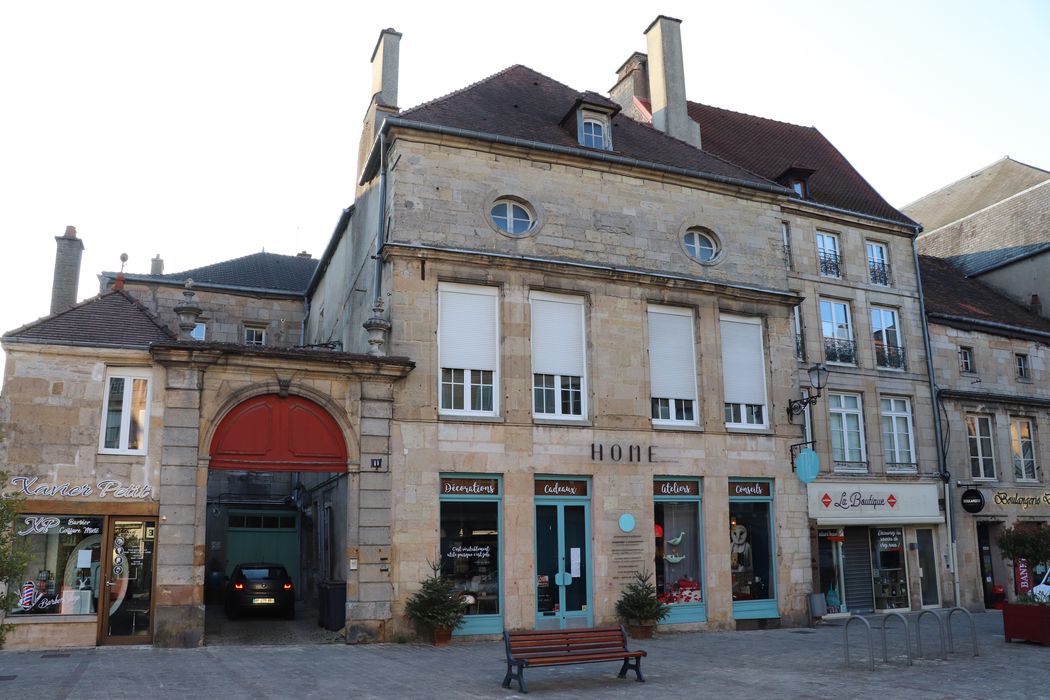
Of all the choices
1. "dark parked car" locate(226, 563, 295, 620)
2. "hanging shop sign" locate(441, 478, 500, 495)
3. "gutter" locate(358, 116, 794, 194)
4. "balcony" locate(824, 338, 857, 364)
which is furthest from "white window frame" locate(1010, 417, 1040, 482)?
"dark parked car" locate(226, 563, 295, 620)

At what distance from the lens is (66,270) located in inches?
906

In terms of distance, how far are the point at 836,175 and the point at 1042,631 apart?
44.2ft

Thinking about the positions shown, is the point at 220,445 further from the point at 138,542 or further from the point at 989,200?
the point at 989,200

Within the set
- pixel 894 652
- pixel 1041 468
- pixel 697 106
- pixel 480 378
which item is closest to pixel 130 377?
pixel 480 378

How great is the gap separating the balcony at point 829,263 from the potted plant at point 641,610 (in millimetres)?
9505

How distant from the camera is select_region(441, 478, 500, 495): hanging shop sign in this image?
51.4 feet

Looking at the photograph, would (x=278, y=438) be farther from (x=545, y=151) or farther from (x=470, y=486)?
(x=545, y=151)

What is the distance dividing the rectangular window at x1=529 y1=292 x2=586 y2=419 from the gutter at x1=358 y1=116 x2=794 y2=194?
289 centimetres

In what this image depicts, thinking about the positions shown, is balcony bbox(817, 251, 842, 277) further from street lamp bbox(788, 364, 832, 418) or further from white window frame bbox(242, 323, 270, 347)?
white window frame bbox(242, 323, 270, 347)

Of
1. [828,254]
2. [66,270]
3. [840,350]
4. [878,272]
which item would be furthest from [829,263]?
[66,270]

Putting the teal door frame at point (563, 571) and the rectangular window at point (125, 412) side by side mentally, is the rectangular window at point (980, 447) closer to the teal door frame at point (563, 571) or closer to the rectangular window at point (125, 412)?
the teal door frame at point (563, 571)

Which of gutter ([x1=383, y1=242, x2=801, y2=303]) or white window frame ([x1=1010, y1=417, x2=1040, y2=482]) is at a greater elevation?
gutter ([x1=383, y1=242, x2=801, y2=303])

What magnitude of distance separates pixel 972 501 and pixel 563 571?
11.4 m

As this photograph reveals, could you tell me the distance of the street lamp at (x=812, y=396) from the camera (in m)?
18.1
